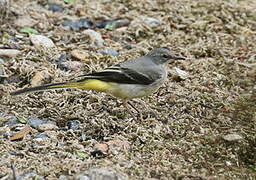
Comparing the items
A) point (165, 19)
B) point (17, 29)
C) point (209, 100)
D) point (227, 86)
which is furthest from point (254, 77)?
point (17, 29)

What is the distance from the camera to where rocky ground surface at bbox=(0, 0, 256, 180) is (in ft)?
16.4

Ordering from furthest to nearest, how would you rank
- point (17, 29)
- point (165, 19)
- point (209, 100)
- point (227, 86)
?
point (165, 19) < point (17, 29) < point (227, 86) < point (209, 100)

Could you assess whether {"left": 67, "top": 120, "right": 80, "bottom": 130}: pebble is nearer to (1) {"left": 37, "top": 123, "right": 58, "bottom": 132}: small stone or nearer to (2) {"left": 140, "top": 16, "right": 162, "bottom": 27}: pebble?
(1) {"left": 37, "top": 123, "right": 58, "bottom": 132}: small stone

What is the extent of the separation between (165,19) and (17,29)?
259cm

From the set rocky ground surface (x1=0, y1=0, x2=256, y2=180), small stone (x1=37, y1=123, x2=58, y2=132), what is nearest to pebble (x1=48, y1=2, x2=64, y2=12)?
rocky ground surface (x1=0, y1=0, x2=256, y2=180)

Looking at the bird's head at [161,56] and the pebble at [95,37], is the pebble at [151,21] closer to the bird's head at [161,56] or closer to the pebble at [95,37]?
the pebble at [95,37]

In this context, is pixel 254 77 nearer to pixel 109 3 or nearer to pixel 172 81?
pixel 172 81

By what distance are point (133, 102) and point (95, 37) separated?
1.92m

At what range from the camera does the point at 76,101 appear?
6.32 m

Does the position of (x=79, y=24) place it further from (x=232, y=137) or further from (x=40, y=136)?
(x=232, y=137)

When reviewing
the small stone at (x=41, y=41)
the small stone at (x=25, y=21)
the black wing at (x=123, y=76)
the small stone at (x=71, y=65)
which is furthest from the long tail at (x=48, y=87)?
the small stone at (x=25, y=21)

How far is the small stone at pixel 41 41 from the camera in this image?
25.0 feet

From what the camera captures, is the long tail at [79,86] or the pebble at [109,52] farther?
the pebble at [109,52]

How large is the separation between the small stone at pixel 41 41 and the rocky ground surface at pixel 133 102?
2 centimetres
